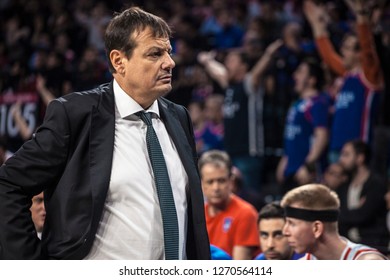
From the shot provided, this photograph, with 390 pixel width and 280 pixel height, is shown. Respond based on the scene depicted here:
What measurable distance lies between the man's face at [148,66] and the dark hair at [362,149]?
439 cm

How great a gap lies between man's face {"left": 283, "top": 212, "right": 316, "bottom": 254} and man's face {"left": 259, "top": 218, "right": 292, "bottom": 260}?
0.67 m

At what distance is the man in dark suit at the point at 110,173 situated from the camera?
2.42m

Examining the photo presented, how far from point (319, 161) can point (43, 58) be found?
4779 millimetres

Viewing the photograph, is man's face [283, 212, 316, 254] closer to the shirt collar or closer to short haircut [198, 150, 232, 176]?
the shirt collar

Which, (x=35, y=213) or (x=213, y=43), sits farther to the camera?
(x=213, y=43)

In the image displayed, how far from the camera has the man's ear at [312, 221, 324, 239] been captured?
373 cm

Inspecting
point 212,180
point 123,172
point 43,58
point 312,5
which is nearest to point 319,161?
point 312,5

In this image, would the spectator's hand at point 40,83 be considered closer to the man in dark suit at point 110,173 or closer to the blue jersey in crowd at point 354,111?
the blue jersey in crowd at point 354,111

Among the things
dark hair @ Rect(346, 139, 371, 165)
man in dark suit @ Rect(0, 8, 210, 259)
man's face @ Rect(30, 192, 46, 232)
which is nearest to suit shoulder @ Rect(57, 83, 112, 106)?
man in dark suit @ Rect(0, 8, 210, 259)

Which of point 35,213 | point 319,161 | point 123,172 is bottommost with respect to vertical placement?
point 319,161

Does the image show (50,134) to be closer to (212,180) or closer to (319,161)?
(212,180)

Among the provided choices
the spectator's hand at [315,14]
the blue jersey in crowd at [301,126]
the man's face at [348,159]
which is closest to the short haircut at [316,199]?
the man's face at [348,159]

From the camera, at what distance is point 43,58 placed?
36.3ft

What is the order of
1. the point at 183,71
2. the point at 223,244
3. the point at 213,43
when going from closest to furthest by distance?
the point at 223,244 → the point at 183,71 → the point at 213,43
